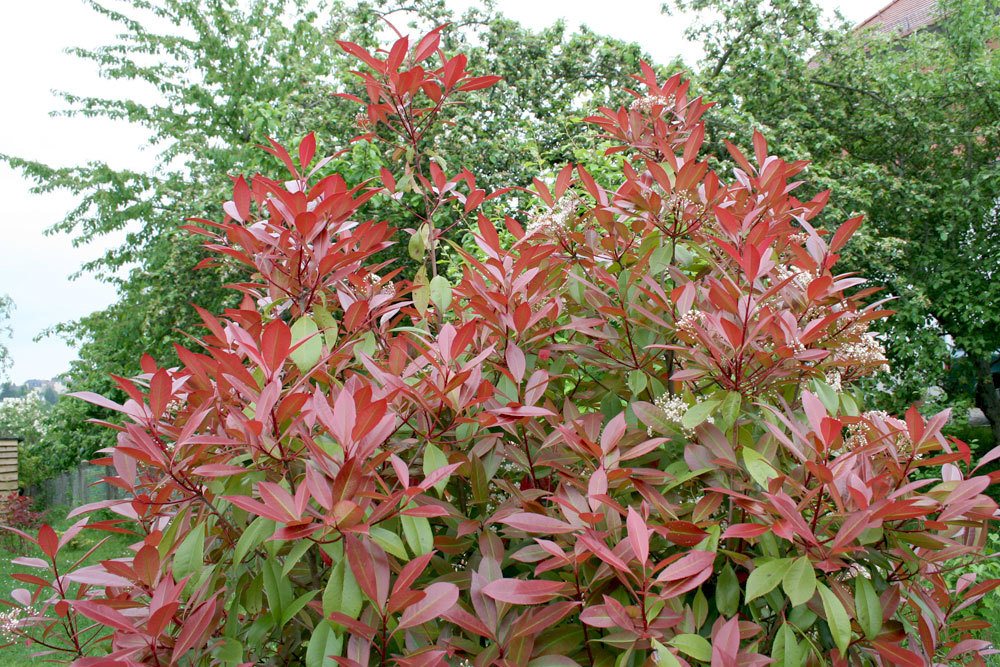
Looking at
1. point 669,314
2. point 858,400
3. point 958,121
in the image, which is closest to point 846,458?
point 669,314

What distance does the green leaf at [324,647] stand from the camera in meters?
1.07

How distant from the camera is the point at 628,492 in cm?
133

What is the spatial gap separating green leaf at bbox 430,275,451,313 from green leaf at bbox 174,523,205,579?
2.24ft

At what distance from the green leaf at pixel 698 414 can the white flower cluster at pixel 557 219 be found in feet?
2.29

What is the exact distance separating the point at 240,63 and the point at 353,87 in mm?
9548

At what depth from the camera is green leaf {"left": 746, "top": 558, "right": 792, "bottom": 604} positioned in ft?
3.50

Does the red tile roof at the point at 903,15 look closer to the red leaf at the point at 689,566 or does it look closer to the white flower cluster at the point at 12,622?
the red leaf at the point at 689,566

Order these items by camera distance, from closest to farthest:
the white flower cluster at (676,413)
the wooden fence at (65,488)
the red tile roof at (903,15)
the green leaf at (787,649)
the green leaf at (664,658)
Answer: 1. the green leaf at (664,658)
2. the green leaf at (787,649)
3. the white flower cluster at (676,413)
4. the red tile roof at (903,15)
5. the wooden fence at (65,488)

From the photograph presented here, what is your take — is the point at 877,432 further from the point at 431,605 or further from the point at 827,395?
the point at 431,605

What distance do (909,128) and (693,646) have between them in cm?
1127

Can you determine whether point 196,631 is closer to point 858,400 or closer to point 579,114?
point 858,400

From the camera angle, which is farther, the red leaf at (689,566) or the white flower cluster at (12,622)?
the white flower cluster at (12,622)

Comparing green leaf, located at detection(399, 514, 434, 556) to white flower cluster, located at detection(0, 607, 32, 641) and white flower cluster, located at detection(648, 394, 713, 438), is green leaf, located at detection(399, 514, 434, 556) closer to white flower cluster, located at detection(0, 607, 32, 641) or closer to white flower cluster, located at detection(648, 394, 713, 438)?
white flower cluster, located at detection(648, 394, 713, 438)

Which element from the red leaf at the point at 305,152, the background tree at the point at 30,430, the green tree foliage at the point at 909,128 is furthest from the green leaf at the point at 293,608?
the background tree at the point at 30,430
